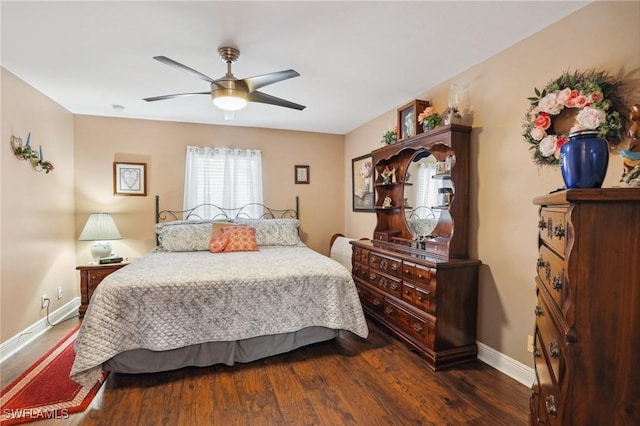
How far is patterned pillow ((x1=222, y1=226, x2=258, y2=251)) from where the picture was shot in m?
3.52

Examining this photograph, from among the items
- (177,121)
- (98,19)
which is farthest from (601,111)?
(177,121)

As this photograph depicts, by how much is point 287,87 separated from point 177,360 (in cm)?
263

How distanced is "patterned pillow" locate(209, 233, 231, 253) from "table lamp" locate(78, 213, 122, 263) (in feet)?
4.05

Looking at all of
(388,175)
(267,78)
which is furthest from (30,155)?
(388,175)

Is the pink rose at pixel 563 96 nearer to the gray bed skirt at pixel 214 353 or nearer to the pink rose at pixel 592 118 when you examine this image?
the pink rose at pixel 592 118

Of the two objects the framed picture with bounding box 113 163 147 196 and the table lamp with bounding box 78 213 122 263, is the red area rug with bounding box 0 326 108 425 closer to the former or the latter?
the table lamp with bounding box 78 213 122 263

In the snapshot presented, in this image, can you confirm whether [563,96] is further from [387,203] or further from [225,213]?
[225,213]

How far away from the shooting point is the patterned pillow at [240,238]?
352cm

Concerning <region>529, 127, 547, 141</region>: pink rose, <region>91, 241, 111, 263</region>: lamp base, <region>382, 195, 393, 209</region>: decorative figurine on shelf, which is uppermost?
<region>529, 127, 547, 141</region>: pink rose

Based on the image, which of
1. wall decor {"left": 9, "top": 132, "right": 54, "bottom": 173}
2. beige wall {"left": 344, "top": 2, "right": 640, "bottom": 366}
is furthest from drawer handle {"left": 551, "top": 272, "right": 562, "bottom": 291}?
wall decor {"left": 9, "top": 132, "right": 54, "bottom": 173}

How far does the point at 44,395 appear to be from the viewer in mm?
2033

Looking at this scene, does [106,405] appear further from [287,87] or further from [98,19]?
[287,87]

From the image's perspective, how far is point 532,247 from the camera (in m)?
2.09

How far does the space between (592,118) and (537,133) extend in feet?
1.14
